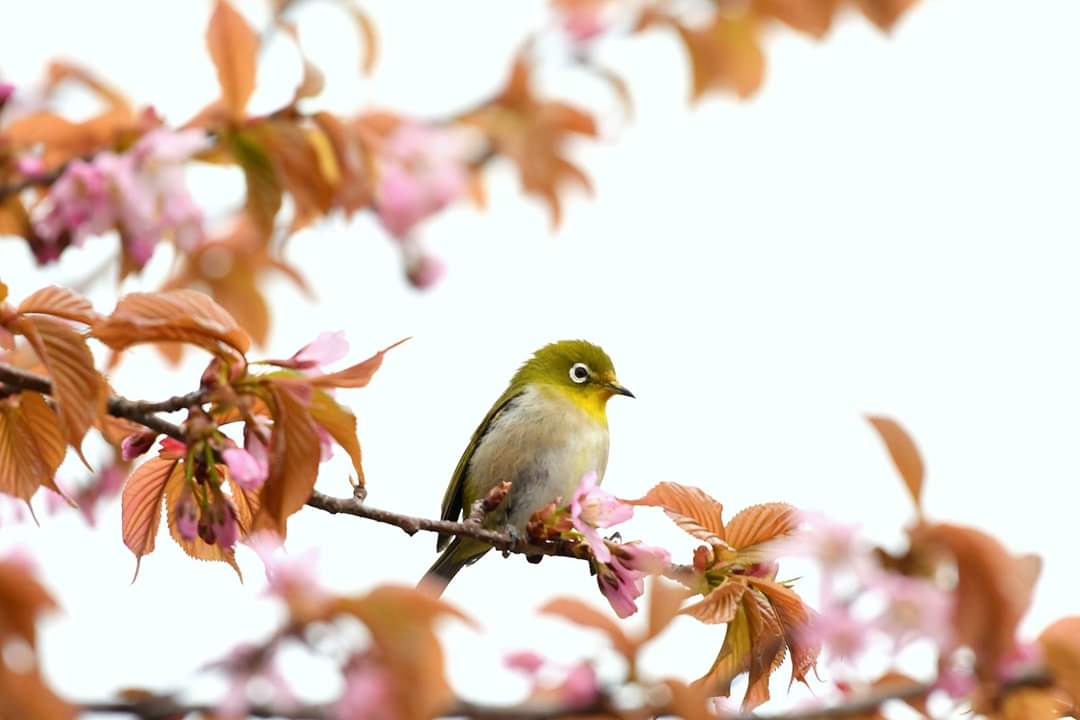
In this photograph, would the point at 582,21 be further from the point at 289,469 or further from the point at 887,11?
the point at 289,469

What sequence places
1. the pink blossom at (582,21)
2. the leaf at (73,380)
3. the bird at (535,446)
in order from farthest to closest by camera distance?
the bird at (535,446) → the pink blossom at (582,21) → the leaf at (73,380)

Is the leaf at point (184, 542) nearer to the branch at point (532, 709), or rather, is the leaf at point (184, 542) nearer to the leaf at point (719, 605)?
the leaf at point (719, 605)

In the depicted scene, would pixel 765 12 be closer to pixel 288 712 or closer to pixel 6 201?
pixel 6 201

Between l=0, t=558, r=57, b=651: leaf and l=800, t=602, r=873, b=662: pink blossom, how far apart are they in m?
0.98

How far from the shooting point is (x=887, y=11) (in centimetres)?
374

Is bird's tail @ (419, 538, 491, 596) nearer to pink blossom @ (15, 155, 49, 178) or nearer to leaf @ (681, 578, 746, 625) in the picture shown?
leaf @ (681, 578, 746, 625)

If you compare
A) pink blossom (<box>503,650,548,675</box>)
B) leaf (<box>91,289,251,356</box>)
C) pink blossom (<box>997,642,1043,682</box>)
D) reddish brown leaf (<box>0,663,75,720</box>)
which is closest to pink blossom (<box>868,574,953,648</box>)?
pink blossom (<box>997,642,1043,682</box>)

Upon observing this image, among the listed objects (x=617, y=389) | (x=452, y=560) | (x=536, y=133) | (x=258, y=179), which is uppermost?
(x=536, y=133)

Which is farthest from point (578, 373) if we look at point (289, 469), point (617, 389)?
point (289, 469)

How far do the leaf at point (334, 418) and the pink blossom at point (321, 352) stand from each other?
0.12 m

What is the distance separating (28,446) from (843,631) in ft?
6.39

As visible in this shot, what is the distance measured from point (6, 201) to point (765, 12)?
6.86 feet

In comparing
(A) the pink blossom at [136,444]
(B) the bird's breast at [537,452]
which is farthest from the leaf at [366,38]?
(B) the bird's breast at [537,452]

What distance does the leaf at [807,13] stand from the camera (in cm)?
378
